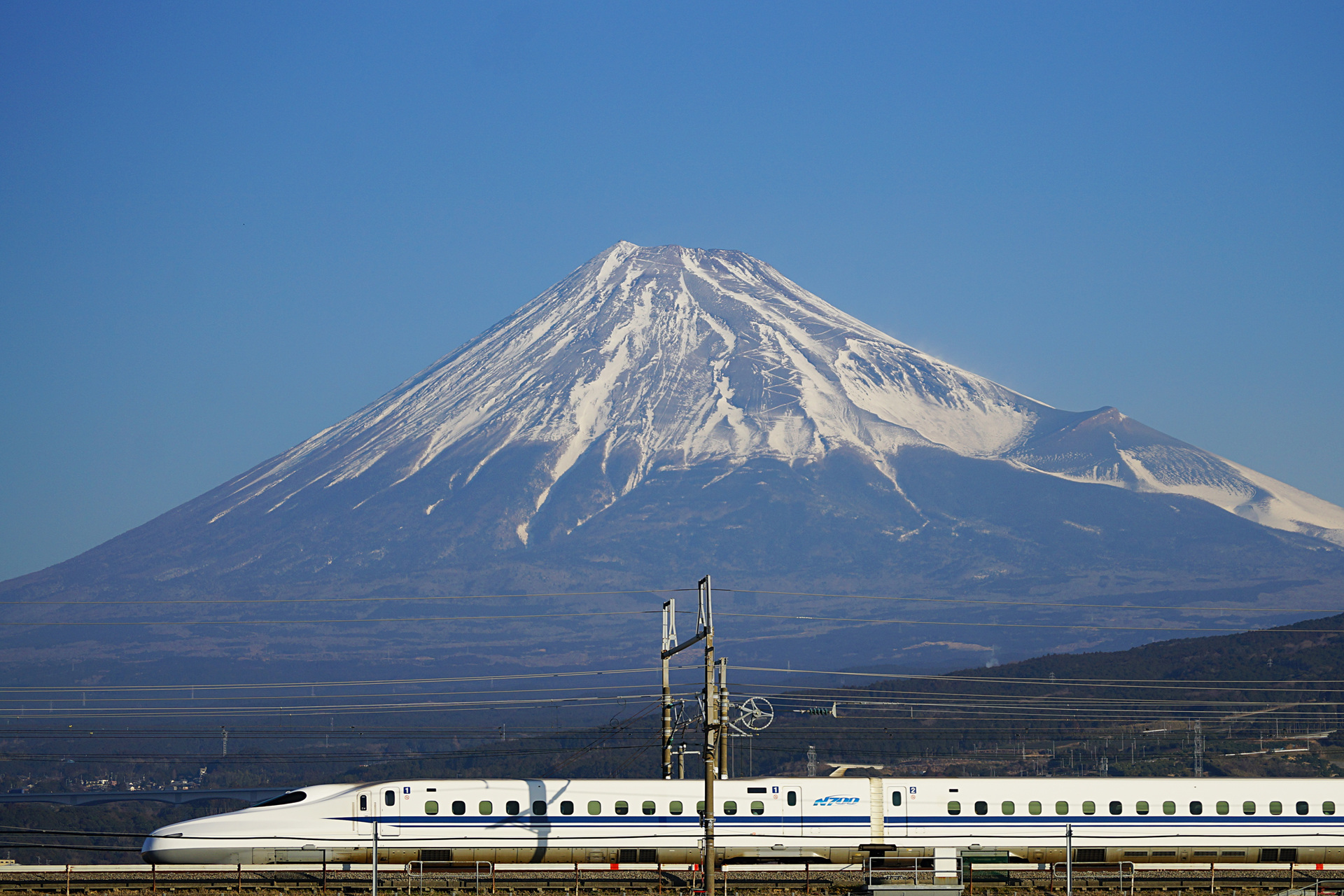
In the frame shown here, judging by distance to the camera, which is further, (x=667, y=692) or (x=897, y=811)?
(x=667, y=692)

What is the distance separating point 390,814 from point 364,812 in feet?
2.81

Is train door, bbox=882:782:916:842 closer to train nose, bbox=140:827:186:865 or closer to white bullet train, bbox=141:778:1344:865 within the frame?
white bullet train, bbox=141:778:1344:865

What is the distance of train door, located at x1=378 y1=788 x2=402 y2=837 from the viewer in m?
52.9

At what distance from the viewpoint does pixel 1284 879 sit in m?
51.8

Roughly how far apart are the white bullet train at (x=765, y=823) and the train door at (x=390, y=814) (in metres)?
0.05

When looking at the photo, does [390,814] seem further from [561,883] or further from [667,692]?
[667,692]

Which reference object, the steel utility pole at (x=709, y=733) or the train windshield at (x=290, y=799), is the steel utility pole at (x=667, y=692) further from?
the train windshield at (x=290, y=799)

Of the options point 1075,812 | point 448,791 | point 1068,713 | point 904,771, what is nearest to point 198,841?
point 448,791

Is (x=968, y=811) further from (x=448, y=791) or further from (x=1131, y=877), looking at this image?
(x=448, y=791)

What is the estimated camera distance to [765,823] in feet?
175

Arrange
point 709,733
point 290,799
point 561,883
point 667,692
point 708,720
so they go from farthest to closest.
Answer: point 667,692 → point 290,799 → point 561,883 → point 709,733 → point 708,720

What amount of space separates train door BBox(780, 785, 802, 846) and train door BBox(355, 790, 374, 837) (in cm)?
1362

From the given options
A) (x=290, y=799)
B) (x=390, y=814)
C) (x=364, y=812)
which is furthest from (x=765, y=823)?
(x=290, y=799)

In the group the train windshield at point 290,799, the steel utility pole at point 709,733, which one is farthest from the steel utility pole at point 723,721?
the train windshield at point 290,799
